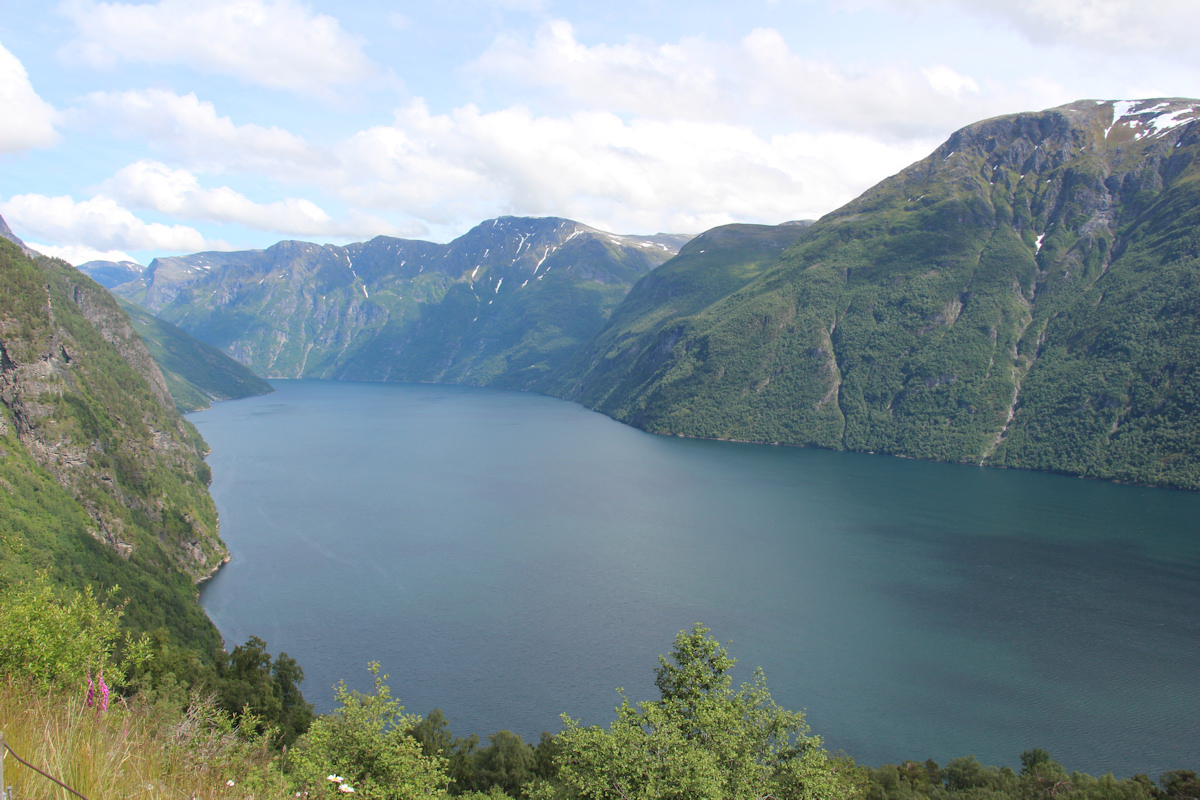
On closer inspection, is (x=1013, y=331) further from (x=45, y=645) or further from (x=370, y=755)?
(x=45, y=645)

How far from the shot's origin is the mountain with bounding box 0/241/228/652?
179ft

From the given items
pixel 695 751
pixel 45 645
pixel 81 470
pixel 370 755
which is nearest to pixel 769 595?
pixel 695 751

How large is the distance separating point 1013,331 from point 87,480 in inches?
6624

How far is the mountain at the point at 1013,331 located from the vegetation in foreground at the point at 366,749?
112072mm

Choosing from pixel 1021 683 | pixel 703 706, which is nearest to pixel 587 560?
pixel 1021 683

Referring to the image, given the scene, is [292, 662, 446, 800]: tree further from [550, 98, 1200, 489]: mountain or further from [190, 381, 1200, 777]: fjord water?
[550, 98, 1200, 489]: mountain

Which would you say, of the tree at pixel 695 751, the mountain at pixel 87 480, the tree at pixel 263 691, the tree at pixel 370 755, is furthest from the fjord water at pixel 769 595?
the tree at pixel 370 755

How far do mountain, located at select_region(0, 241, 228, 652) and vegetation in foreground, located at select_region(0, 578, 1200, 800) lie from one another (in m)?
23.2

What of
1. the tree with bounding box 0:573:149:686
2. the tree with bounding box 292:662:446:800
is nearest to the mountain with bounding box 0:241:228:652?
the tree with bounding box 0:573:149:686

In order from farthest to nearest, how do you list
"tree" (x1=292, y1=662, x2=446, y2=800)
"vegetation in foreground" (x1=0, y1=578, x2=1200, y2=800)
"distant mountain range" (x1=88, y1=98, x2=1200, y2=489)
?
"distant mountain range" (x1=88, y1=98, x2=1200, y2=489) < "tree" (x1=292, y1=662, x2=446, y2=800) < "vegetation in foreground" (x1=0, y1=578, x2=1200, y2=800)

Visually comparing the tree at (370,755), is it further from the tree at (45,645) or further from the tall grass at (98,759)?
the tall grass at (98,759)

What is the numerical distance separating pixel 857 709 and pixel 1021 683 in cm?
1349

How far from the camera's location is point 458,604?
212 feet

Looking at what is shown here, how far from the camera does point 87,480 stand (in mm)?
65938
